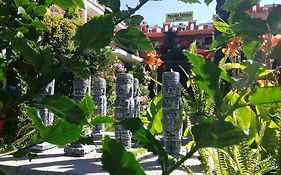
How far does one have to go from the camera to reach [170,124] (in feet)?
11.1

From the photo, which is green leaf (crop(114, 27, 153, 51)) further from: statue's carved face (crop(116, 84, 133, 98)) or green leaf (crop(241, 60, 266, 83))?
statue's carved face (crop(116, 84, 133, 98))

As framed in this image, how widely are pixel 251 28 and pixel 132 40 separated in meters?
0.17

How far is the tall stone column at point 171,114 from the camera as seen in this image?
3.36 m

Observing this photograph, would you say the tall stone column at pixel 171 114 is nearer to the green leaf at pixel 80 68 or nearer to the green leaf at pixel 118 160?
the green leaf at pixel 80 68

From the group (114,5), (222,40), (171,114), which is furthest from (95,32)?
(171,114)

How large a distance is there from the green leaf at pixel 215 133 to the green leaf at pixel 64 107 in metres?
0.17

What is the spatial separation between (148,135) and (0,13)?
0.34 m

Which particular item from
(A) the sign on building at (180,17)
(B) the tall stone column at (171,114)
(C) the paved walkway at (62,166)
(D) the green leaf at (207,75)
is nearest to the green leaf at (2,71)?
(D) the green leaf at (207,75)

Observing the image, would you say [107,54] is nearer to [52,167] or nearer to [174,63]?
[52,167]

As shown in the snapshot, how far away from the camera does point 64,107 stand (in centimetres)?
45

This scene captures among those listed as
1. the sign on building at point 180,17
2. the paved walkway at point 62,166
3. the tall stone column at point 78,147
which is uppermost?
the sign on building at point 180,17

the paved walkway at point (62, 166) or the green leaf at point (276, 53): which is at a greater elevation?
the green leaf at point (276, 53)

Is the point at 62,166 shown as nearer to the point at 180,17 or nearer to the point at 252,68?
the point at 252,68

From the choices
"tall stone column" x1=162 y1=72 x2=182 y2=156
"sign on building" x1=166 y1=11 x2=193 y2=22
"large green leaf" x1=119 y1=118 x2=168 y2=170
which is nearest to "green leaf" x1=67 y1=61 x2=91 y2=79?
"large green leaf" x1=119 y1=118 x2=168 y2=170
